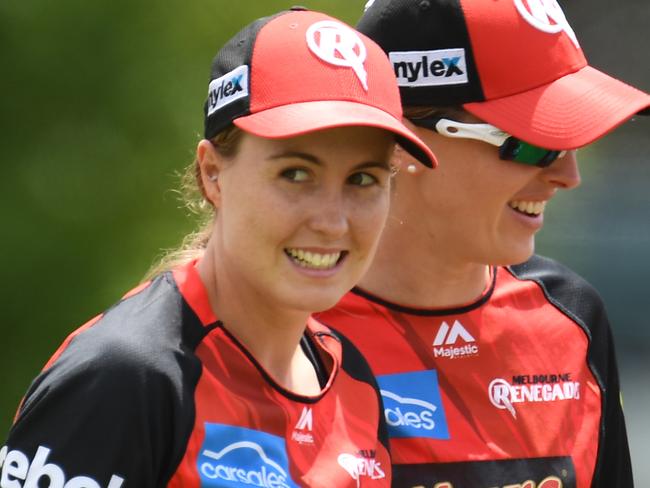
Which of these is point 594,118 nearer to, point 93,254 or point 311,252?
point 311,252

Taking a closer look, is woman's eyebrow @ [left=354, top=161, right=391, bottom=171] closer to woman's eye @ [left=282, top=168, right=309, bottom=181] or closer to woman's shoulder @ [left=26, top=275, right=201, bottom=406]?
woman's eye @ [left=282, top=168, right=309, bottom=181]

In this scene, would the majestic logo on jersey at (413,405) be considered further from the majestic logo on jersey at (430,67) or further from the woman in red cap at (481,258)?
the majestic logo on jersey at (430,67)

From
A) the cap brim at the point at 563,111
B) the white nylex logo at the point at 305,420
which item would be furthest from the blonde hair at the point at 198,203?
the cap brim at the point at 563,111

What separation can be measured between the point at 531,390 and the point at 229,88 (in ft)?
3.51

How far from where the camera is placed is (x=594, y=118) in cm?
232

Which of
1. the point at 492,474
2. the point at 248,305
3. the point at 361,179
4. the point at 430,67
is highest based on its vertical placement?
the point at 430,67

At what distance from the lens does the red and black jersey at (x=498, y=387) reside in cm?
242

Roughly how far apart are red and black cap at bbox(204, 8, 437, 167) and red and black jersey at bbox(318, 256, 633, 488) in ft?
1.99

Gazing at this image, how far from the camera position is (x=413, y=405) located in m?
2.45

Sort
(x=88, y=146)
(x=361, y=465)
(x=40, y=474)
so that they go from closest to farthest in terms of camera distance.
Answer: (x=40, y=474)
(x=361, y=465)
(x=88, y=146)

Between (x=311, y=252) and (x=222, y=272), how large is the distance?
195 millimetres

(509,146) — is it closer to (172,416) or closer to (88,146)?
(172,416)

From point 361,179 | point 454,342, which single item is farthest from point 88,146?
point 361,179

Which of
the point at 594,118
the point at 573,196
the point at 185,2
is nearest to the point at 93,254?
the point at 185,2
